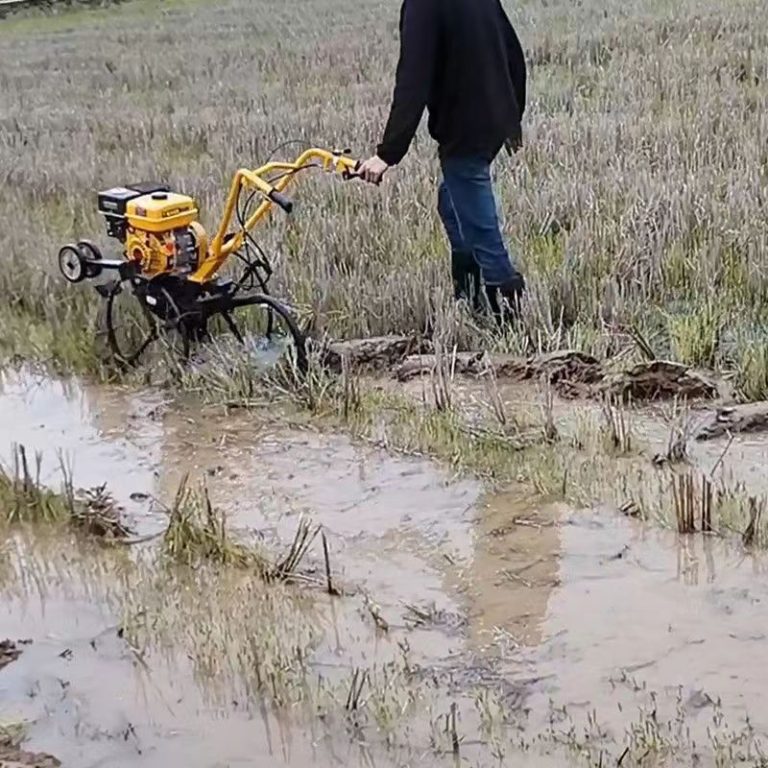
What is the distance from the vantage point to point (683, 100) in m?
11.4

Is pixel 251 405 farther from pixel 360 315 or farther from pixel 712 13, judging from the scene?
pixel 712 13

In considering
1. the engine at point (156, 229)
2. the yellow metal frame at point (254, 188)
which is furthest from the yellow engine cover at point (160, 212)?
the yellow metal frame at point (254, 188)

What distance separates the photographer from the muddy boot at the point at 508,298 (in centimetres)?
624

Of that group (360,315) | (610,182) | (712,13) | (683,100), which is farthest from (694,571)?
(712,13)

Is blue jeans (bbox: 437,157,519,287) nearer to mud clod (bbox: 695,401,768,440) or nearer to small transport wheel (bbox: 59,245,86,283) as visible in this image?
mud clod (bbox: 695,401,768,440)

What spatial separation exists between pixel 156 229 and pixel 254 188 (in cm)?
47

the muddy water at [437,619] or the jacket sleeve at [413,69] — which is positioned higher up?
the jacket sleeve at [413,69]

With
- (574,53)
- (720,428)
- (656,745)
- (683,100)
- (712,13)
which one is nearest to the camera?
Result: (656,745)

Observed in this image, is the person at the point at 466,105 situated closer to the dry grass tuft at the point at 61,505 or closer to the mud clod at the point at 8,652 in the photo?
the dry grass tuft at the point at 61,505

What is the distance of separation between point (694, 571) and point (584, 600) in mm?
350

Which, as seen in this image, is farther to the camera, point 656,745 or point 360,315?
point 360,315

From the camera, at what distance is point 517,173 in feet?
29.0

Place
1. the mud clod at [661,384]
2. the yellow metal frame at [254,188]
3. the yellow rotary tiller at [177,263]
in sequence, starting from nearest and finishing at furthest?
the mud clod at [661,384] → the yellow metal frame at [254,188] → the yellow rotary tiller at [177,263]

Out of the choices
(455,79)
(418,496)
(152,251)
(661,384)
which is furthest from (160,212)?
(661,384)
